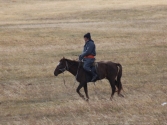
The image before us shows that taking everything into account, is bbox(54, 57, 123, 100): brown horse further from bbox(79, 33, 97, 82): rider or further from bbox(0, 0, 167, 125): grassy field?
bbox(0, 0, 167, 125): grassy field

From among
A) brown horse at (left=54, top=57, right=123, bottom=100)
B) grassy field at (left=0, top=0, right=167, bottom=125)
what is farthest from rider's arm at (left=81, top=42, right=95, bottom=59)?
grassy field at (left=0, top=0, right=167, bottom=125)

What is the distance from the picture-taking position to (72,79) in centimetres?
2017

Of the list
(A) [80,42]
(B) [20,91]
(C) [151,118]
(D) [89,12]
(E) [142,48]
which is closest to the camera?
(C) [151,118]

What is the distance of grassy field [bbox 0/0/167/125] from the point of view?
1222 cm

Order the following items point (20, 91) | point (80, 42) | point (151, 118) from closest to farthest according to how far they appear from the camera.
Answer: point (151, 118), point (20, 91), point (80, 42)

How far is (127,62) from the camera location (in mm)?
23953

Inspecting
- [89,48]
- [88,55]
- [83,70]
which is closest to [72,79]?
[83,70]

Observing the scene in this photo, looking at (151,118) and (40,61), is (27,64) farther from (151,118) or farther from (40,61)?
(151,118)

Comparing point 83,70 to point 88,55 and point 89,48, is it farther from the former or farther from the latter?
point 89,48

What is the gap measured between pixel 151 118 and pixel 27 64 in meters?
14.0

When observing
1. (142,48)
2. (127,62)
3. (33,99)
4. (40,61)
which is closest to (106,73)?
(33,99)

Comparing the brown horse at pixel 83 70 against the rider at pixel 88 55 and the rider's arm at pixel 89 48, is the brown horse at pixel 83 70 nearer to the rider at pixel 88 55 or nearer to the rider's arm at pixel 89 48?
the rider at pixel 88 55

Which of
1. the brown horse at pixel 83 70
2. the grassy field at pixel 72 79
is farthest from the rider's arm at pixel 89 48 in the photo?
the grassy field at pixel 72 79

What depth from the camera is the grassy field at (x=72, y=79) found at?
12.2 meters
